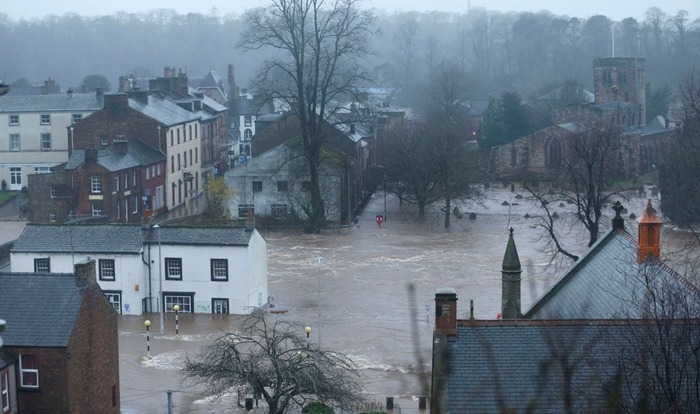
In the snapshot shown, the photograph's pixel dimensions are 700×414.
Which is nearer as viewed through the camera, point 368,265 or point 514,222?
point 368,265

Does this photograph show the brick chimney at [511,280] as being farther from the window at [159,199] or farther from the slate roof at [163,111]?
the slate roof at [163,111]

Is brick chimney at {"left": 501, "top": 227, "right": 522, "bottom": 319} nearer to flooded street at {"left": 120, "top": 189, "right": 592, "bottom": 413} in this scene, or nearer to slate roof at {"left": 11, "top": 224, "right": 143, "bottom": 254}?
flooded street at {"left": 120, "top": 189, "right": 592, "bottom": 413}

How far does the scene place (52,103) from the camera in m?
71.4

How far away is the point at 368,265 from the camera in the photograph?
4800 cm

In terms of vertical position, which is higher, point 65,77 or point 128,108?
point 65,77

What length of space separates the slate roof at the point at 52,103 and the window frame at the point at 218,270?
115ft

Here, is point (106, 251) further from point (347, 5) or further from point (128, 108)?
point (347, 5)

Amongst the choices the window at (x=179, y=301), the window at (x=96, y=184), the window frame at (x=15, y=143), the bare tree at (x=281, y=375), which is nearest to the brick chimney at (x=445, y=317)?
the bare tree at (x=281, y=375)

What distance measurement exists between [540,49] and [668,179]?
10399 cm

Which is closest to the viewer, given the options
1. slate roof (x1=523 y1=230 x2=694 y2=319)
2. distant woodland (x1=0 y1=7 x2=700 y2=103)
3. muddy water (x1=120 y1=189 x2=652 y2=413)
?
slate roof (x1=523 y1=230 x2=694 y2=319)

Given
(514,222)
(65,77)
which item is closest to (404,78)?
(65,77)

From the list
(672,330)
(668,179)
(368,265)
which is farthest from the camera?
(668,179)

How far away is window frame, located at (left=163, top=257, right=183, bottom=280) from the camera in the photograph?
38.7 meters

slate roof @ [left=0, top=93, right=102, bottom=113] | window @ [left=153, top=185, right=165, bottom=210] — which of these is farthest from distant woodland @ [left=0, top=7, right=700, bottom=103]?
window @ [left=153, top=185, right=165, bottom=210]
